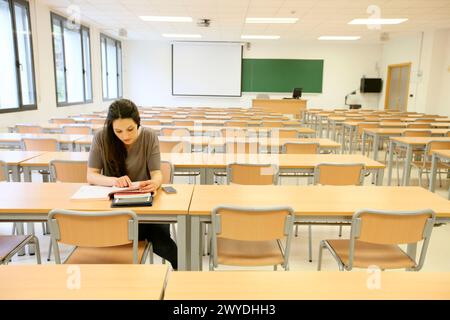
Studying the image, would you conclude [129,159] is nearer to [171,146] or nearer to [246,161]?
[246,161]

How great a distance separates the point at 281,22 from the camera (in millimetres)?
10273

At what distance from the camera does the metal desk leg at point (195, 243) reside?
82.7 inches

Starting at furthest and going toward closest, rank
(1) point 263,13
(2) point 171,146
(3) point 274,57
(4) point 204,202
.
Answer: (3) point 274,57, (1) point 263,13, (2) point 171,146, (4) point 204,202

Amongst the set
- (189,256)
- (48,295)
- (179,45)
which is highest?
(179,45)

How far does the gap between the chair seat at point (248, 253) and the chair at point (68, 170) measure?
150 cm

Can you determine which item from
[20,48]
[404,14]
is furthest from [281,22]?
[20,48]

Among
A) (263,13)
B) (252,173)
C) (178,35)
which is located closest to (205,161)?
(252,173)

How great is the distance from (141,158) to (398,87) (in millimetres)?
13708

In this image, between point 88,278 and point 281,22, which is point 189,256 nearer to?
point 88,278

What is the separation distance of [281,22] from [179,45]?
582 centimetres

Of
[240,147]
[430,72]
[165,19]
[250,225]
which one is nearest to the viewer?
[250,225]

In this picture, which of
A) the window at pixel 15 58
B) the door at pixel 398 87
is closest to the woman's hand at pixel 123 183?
the window at pixel 15 58

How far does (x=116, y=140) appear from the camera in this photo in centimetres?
247

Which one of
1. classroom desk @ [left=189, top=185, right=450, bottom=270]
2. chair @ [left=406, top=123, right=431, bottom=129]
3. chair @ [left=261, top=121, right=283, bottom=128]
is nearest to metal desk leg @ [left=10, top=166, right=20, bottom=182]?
classroom desk @ [left=189, top=185, right=450, bottom=270]
